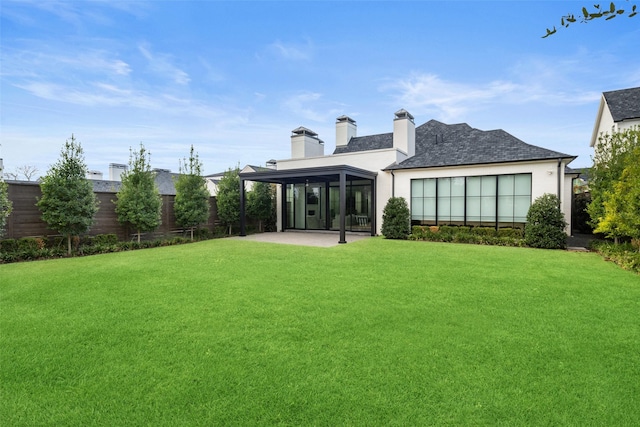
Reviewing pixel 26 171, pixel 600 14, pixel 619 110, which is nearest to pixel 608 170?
pixel 619 110

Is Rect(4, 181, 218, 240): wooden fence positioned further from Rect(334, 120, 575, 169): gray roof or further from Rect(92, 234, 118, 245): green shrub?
Rect(334, 120, 575, 169): gray roof

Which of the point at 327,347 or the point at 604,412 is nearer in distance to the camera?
the point at 604,412

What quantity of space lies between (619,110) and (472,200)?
7.96m

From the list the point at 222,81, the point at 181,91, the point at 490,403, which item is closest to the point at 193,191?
the point at 181,91

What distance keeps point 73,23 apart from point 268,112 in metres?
10.9

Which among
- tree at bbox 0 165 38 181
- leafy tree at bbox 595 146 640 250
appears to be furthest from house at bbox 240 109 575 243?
tree at bbox 0 165 38 181

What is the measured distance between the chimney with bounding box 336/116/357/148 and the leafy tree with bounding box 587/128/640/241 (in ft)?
46.2

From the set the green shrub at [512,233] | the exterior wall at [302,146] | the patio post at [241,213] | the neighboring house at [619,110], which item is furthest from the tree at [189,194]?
the neighboring house at [619,110]

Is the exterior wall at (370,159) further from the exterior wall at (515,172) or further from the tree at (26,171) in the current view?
the tree at (26,171)

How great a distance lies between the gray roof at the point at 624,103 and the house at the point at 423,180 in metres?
3.37

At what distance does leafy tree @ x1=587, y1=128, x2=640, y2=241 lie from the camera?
1038 centimetres

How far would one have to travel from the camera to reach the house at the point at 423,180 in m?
13.4

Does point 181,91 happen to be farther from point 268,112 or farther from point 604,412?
point 604,412

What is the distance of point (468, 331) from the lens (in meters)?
4.23
